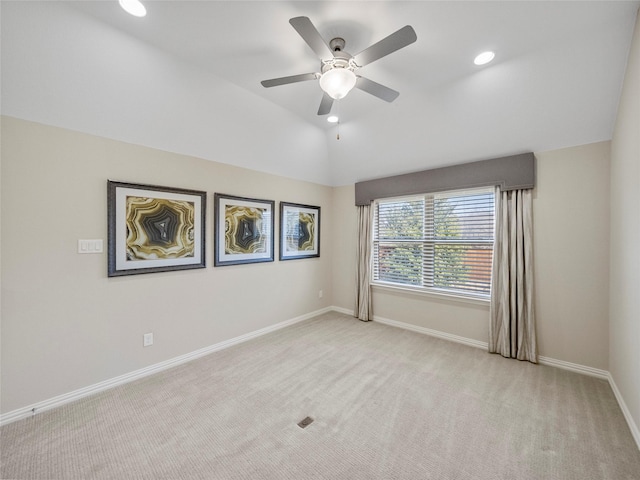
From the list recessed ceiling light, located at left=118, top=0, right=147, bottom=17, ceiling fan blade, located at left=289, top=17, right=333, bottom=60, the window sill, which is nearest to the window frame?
the window sill

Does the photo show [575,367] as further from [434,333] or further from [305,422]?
[305,422]

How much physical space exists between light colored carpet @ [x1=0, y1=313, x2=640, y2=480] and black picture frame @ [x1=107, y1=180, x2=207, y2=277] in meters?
1.13

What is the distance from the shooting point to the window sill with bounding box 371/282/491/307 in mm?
3273

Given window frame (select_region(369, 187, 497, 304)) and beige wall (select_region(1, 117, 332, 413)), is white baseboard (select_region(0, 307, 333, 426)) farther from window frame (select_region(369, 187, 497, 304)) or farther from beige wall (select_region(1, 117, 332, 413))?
window frame (select_region(369, 187, 497, 304))

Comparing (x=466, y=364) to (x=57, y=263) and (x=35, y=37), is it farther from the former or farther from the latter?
(x=35, y=37)

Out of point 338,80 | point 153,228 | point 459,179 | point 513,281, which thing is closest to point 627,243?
point 513,281

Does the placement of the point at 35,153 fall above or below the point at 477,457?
above

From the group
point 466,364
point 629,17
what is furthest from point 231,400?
point 629,17

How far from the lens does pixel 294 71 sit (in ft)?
7.81

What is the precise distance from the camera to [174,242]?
2.77m

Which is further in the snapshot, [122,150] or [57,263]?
[122,150]

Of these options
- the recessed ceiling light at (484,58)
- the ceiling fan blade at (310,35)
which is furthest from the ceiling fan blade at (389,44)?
the recessed ceiling light at (484,58)

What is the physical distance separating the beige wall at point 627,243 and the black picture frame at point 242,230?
3.49 metres

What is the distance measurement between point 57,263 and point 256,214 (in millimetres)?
1989
